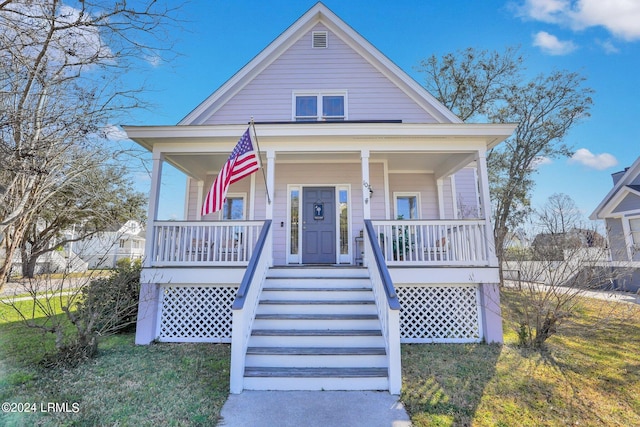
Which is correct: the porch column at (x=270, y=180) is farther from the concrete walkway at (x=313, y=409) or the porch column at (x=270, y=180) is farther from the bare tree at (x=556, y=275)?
the bare tree at (x=556, y=275)

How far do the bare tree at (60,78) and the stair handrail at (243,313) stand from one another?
322cm

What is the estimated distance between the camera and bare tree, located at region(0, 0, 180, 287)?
3.73 meters

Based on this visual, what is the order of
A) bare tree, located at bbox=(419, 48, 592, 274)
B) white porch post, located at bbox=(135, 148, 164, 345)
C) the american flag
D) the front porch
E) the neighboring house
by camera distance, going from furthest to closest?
bare tree, located at bbox=(419, 48, 592, 274) → white porch post, located at bbox=(135, 148, 164, 345) → the american flag → the neighboring house → the front porch

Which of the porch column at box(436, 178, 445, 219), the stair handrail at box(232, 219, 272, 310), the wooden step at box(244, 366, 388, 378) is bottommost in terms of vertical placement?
the wooden step at box(244, 366, 388, 378)

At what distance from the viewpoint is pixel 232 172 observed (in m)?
5.00

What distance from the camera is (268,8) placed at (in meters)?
9.14

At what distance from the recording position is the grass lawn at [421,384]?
10.5ft

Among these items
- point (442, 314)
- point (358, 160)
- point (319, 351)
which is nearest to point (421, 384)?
point (319, 351)

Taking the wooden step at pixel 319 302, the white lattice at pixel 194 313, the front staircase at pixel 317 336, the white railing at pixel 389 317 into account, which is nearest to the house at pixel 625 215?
the white railing at pixel 389 317

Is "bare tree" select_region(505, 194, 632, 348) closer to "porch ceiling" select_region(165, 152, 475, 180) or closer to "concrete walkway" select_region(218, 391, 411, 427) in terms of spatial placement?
"porch ceiling" select_region(165, 152, 475, 180)

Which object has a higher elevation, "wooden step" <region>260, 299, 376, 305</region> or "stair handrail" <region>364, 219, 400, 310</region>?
"stair handrail" <region>364, 219, 400, 310</region>

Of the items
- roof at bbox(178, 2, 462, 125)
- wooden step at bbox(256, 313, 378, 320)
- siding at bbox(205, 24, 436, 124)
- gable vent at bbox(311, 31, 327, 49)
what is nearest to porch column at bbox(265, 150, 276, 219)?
wooden step at bbox(256, 313, 378, 320)

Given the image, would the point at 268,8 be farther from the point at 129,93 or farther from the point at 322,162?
the point at 129,93

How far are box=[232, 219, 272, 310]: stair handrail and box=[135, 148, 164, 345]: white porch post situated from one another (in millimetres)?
2323
